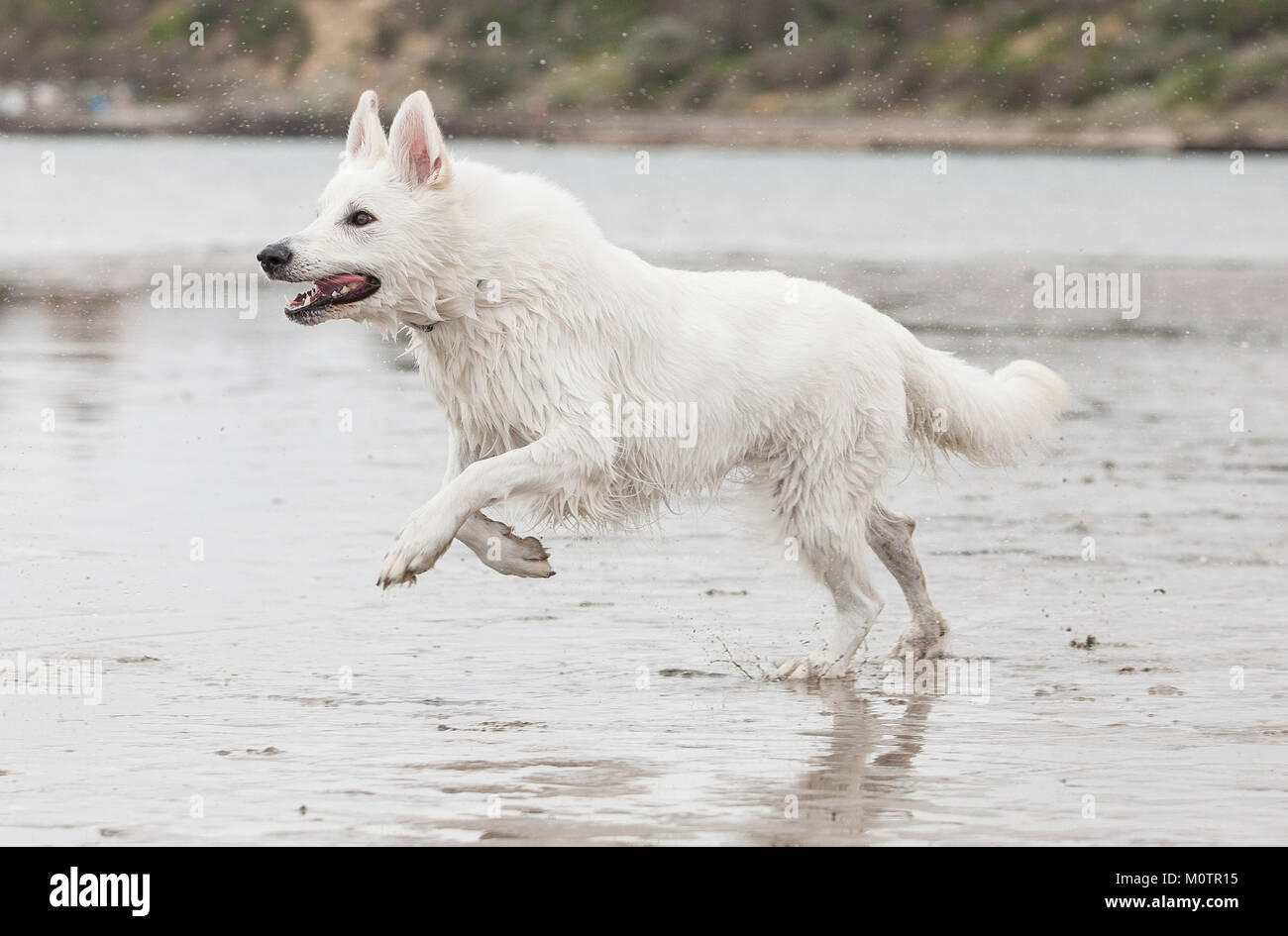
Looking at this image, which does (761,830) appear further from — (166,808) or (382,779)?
(166,808)

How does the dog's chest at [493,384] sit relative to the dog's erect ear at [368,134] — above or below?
below

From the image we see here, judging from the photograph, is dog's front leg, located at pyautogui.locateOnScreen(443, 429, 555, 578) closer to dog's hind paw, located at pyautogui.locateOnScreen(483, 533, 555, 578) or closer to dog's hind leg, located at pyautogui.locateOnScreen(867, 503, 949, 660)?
dog's hind paw, located at pyautogui.locateOnScreen(483, 533, 555, 578)

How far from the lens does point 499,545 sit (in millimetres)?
7789

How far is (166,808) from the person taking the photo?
6.30 meters

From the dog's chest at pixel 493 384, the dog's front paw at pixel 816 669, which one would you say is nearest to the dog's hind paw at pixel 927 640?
the dog's front paw at pixel 816 669

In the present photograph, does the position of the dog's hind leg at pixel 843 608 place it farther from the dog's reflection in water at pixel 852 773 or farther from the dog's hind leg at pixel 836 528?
the dog's reflection in water at pixel 852 773

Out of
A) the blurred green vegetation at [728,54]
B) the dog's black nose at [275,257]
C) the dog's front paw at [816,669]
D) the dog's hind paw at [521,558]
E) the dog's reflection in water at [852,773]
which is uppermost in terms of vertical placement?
the blurred green vegetation at [728,54]

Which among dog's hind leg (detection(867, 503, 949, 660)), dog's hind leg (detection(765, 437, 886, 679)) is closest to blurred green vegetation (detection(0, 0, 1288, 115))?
dog's hind leg (detection(867, 503, 949, 660))

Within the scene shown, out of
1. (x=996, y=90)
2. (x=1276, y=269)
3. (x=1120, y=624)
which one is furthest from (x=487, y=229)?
(x=996, y=90)

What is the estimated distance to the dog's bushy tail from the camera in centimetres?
889

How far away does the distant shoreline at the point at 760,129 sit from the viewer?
297 ft

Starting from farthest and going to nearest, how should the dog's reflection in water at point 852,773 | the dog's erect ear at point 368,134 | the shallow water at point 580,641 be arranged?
the dog's erect ear at point 368,134, the shallow water at point 580,641, the dog's reflection in water at point 852,773

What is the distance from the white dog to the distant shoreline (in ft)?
271

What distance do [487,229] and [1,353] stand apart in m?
12.2
